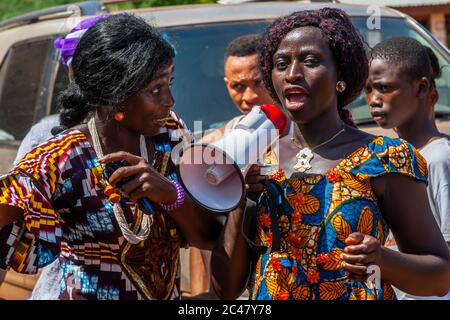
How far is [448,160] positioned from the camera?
13.9ft

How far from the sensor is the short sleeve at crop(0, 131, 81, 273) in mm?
3225

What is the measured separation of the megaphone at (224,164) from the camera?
296cm

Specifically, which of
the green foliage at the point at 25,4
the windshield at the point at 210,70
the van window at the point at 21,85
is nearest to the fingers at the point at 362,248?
the windshield at the point at 210,70

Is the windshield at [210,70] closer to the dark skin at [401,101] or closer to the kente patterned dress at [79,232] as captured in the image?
the dark skin at [401,101]

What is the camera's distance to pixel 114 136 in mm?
3473

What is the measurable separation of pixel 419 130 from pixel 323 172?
1.48m

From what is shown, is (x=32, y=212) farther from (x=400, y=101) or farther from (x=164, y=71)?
(x=400, y=101)

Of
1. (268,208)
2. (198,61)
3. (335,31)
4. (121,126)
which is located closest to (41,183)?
(121,126)

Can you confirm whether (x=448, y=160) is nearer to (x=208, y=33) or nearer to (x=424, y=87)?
(x=424, y=87)

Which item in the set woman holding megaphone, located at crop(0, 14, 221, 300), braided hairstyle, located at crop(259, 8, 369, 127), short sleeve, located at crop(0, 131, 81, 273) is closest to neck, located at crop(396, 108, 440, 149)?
braided hairstyle, located at crop(259, 8, 369, 127)

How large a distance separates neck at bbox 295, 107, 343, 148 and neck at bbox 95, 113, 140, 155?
65 centimetres

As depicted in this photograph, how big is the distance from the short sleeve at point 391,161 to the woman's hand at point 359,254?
30 cm

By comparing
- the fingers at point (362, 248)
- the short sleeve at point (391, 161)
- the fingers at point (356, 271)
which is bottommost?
the fingers at point (356, 271)

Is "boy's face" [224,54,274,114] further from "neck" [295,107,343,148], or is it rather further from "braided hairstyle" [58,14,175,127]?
"neck" [295,107,343,148]
